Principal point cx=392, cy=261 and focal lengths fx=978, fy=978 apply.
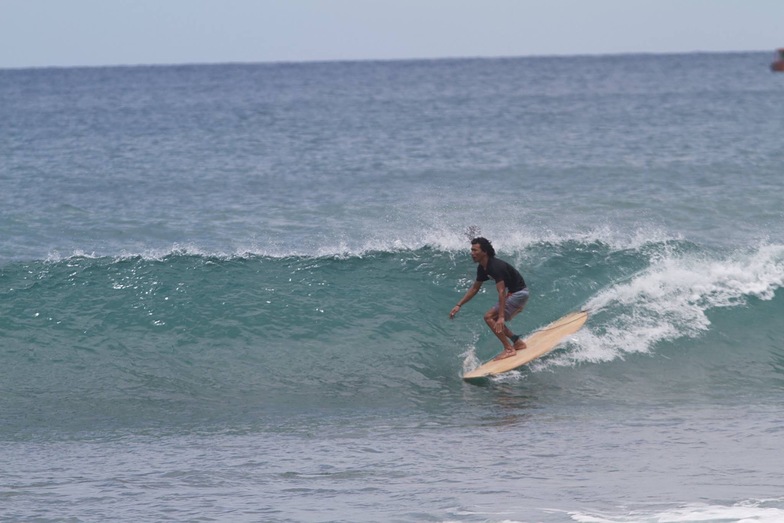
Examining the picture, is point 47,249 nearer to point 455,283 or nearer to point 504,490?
point 455,283

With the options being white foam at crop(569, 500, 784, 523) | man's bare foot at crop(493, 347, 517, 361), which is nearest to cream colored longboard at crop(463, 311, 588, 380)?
man's bare foot at crop(493, 347, 517, 361)

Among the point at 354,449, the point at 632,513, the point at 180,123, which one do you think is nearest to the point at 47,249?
the point at 354,449

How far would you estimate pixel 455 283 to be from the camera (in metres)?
15.1

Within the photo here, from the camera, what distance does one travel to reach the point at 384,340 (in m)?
13.5

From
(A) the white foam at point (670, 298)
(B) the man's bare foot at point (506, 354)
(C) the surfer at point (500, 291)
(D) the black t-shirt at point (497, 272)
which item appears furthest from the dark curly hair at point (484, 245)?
(A) the white foam at point (670, 298)

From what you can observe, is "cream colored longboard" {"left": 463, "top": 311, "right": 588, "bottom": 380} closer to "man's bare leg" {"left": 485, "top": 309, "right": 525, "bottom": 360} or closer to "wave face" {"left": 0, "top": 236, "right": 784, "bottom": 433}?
"man's bare leg" {"left": 485, "top": 309, "right": 525, "bottom": 360}

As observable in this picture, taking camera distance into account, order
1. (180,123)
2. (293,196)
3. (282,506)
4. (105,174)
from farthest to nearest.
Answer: (180,123), (105,174), (293,196), (282,506)

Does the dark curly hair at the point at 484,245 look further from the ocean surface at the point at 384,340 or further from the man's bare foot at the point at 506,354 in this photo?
the ocean surface at the point at 384,340

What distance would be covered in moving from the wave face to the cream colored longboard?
0.18 meters

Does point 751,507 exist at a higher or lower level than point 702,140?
lower

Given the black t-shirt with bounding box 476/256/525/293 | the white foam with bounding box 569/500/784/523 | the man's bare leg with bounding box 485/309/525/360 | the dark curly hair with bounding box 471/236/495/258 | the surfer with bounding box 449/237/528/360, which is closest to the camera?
the white foam with bounding box 569/500/784/523

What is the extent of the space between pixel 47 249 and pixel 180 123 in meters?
27.5

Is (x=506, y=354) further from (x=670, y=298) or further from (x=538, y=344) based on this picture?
(x=670, y=298)

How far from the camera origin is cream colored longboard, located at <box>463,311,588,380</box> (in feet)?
38.6
